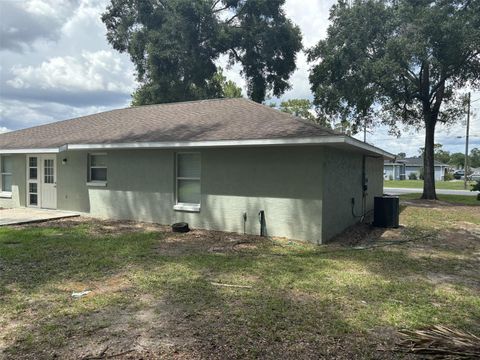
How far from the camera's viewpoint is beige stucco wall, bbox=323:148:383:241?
355 inches

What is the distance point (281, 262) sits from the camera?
274 inches

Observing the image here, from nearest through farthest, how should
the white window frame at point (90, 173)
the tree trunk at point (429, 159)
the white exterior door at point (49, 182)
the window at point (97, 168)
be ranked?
the white window frame at point (90, 173)
the window at point (97, 168)
the white exterior door at point (49, 182)
the tree trunk at point (429, 159)

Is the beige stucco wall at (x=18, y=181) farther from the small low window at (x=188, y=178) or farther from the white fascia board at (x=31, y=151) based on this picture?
the small low window at (x=188, y=178)

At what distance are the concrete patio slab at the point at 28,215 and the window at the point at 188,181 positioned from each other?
433 cm

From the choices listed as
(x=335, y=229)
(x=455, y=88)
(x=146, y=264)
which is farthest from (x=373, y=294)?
(x=455, y=88)

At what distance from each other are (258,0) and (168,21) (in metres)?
7.30

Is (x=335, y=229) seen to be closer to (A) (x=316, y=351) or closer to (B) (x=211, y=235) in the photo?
(B) (x=211, y=235)

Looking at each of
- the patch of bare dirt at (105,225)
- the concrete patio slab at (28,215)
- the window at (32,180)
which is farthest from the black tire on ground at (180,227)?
the window at (32,180)

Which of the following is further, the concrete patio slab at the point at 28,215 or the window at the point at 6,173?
the window at the point at 6,173

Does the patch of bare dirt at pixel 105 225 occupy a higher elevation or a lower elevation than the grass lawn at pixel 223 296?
higher

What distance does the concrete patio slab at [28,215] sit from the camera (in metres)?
11.1

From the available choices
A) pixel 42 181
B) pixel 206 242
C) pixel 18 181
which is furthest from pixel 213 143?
pixel 18 181

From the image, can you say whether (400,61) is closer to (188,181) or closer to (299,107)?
(188,181)

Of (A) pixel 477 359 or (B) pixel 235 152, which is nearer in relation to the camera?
(A) pixel 477 359
